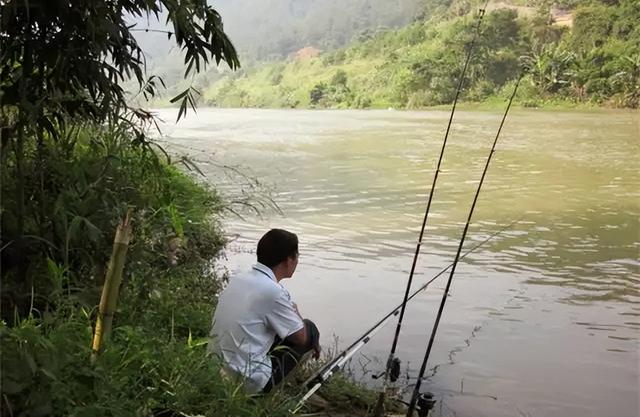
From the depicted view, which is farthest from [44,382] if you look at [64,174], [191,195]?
[191,195]

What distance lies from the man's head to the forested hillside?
1653cm

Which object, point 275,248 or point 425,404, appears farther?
point 425,404

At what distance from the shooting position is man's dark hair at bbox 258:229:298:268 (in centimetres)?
256

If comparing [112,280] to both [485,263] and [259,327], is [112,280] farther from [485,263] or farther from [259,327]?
[485,263]

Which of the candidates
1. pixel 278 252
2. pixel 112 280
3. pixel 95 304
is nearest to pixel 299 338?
pixel 278 252

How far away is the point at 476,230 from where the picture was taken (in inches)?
306

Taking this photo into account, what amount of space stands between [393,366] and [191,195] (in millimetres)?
3618

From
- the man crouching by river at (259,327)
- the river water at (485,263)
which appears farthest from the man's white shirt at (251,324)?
the river water at (485,263)

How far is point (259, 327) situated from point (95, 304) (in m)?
0.57

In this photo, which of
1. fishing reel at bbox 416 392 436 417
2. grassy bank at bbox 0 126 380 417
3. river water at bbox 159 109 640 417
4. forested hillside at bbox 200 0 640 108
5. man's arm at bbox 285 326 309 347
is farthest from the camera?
forested hillside at bbox 200 0 640 108

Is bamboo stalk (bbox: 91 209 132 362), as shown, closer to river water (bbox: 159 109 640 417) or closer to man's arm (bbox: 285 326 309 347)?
man's arm (bbox: 285 326 309 347)

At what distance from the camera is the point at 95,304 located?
2412 millimetres

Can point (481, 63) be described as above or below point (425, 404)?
above

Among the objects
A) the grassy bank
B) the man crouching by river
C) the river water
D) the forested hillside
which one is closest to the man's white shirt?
the man crouching by river
